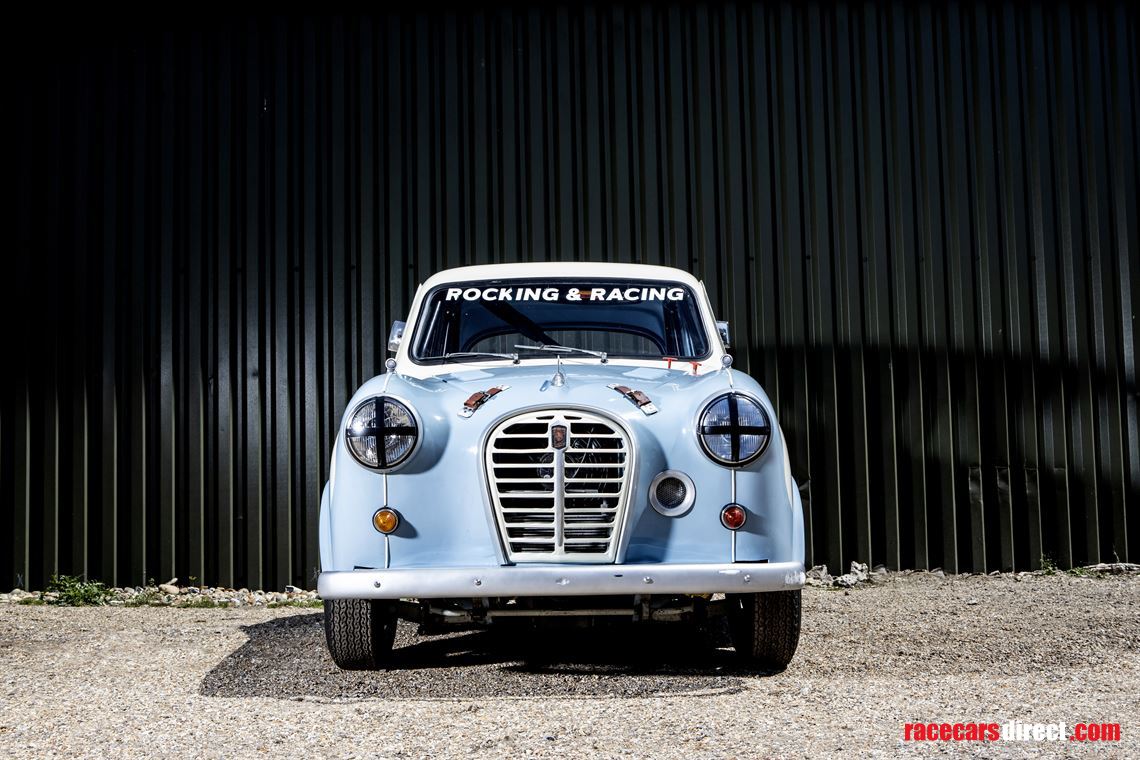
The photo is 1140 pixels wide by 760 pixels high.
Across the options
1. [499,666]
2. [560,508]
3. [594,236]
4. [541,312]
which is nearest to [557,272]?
[541,312]

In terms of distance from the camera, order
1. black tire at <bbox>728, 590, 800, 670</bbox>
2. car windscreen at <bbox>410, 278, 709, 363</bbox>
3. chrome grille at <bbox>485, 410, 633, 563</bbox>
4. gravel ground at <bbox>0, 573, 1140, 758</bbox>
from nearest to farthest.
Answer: gravel ground at <bbox>0, 573, 1140, 758</bbox>
chrome grille at <bbox>485, 410, 633, 563</bbox>
black tire at <bbox>728, 590, 800, 670</bbox>
car windscreen at <bbox>410, 278, 709, 363</bbox>

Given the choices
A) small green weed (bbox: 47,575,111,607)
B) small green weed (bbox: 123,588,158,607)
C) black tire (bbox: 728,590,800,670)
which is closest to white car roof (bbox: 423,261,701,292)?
black tire (bbox: 728,590,800,670)

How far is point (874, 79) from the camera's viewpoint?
8023 mm

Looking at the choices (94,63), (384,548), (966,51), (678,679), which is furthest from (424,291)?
(966,51)

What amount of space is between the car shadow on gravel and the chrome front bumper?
457 millimetres

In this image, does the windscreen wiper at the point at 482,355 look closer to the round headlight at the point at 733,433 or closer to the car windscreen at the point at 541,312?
the car windscreen at the point at 541,312

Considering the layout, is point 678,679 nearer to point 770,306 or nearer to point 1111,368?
point 770,306

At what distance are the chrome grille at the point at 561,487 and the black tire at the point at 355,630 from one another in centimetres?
72

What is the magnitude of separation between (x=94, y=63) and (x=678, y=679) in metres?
7.16

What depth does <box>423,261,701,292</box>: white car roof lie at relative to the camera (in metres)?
5.11

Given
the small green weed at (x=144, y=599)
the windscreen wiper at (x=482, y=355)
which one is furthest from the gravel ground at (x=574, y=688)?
the windscreen wiper at (x=482, y=355)

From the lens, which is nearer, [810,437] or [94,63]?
[810,437]

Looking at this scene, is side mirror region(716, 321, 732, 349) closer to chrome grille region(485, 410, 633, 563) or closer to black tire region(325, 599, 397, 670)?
chrome grille region(485, 410, 633, 563)

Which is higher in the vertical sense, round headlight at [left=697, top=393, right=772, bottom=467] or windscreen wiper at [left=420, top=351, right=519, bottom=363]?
windscreen wiper at [left=420, top=351, right=519, bottom=363]
